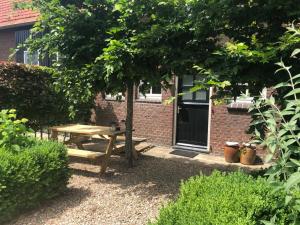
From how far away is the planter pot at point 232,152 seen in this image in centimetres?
810

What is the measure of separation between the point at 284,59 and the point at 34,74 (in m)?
6.50

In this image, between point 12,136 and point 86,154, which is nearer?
point 12,136

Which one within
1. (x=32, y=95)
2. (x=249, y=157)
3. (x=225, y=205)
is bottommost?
(x=249, y=157)

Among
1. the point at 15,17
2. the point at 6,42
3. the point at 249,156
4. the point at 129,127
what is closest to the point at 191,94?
the point at 249,156

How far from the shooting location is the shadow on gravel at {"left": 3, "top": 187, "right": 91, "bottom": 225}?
454 centimetres

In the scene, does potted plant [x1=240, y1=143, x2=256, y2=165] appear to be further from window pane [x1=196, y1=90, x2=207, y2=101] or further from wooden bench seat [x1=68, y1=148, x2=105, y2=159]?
wooden bench seat [x1=68, y1=148, x2=105, y2=159]

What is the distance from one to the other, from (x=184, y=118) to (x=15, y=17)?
924cm

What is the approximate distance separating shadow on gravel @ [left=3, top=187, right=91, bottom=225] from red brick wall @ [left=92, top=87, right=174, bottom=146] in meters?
4.40

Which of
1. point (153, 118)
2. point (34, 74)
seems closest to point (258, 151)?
point (153, 118)

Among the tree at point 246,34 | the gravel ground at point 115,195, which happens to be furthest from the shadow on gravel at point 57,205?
the tree at point 246,34

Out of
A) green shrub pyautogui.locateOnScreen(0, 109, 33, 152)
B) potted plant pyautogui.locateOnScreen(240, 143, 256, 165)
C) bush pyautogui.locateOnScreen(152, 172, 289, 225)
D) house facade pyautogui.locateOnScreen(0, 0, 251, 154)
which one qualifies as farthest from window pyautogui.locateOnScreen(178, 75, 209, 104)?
bush pyautogui.locateOnScreen(152, 172, 289, 225)

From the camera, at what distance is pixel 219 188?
9.50 ft

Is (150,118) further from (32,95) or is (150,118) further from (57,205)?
(57,205)

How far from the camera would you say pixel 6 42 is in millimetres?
14820
